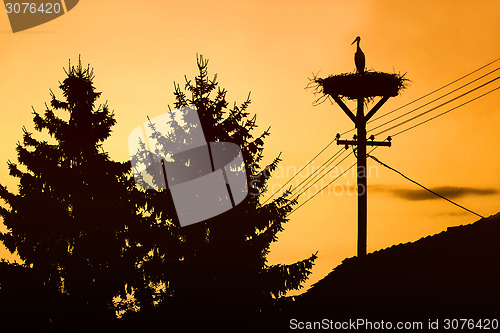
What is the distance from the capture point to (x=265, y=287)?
15820mm

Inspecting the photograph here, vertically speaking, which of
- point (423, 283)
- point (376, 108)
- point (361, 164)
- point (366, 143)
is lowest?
point (423, 283)

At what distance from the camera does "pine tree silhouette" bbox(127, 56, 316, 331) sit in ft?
49.8

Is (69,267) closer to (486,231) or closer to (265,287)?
(265,287)

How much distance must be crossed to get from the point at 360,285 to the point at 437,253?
176 centimetres

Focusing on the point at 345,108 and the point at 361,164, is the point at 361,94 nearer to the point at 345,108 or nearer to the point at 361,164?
the point at 345,108

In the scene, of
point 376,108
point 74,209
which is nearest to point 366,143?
point 376,108

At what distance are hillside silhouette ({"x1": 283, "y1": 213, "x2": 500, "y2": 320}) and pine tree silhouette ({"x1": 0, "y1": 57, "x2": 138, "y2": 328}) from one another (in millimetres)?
8145

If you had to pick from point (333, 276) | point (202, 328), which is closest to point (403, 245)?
point (333, 276)

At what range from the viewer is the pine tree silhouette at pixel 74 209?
62.8 ft

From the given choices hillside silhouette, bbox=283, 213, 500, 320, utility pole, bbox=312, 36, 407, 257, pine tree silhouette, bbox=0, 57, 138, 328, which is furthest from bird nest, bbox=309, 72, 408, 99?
pine tree silhouette, bbox=0, 57, 138, 328

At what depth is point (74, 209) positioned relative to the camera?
20094 millimetres

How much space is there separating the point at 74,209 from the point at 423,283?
1269 centimetres

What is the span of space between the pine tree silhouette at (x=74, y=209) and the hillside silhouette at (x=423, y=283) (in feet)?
26.7

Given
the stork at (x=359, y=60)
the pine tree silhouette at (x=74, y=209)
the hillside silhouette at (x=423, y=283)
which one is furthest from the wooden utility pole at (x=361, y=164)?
the pine tree silhouette at (x=74, y=209)
